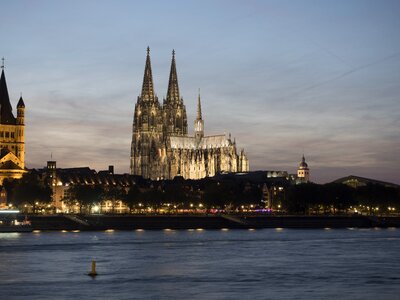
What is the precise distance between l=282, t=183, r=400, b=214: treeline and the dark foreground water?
7088 centimetres

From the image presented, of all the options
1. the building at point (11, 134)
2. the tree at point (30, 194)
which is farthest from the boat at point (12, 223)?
the building at point (11, 134)

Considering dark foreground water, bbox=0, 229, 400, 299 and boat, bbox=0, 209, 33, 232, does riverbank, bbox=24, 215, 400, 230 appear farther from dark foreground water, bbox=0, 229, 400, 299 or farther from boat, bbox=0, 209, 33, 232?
dark foreground water, bbox=0, 229, 400, 299

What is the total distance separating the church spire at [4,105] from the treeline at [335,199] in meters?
54.8

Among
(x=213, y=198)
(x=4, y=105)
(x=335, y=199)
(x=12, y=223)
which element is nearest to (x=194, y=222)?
(x=213, y=198)

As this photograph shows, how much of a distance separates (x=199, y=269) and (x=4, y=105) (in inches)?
5066

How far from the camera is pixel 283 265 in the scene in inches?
2928

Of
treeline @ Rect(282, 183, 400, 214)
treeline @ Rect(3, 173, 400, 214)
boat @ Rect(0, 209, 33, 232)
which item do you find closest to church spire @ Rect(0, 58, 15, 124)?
treeline @ Rect(3, 173, 400, 214)

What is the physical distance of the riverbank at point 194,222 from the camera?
459ft

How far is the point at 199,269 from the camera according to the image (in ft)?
230

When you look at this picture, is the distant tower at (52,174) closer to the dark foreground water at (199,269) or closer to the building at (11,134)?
the building at (11,134)

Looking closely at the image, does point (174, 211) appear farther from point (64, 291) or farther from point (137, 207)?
point (64, 291)

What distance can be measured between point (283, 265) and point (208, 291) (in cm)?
1870

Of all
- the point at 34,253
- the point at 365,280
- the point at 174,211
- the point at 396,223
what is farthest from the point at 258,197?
the point at 365,280

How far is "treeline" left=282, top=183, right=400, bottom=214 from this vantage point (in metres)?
176
